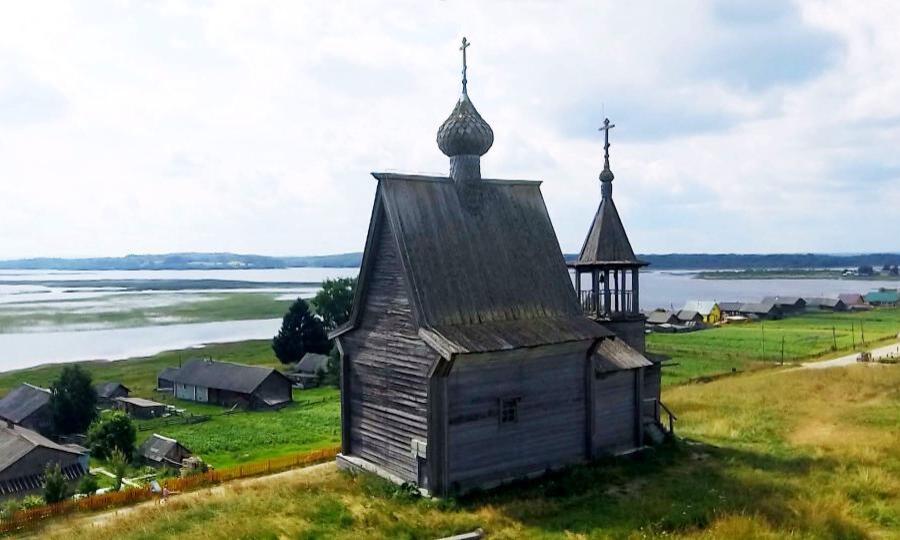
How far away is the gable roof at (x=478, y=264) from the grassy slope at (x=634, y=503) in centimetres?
384

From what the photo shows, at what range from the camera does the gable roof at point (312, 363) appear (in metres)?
64.8

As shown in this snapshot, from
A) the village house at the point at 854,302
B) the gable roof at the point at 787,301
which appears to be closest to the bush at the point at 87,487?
the gable roof at the point at 787,301

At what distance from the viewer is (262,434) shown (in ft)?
135

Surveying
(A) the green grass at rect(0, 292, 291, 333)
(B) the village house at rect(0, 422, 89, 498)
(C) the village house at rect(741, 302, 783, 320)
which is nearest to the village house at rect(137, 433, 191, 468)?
(B) the village house at rect(0, 422, 89, 498)

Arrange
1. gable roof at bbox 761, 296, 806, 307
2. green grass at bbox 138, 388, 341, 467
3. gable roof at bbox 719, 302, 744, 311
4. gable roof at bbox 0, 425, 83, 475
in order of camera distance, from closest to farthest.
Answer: gable roof at bbox 0, 425, 83, 475
green grass at bbox 138, 388, 341, 467
gable roof at bbox 719, 302, 744, 311
gable roof at bbox 761, 296, 806, 307

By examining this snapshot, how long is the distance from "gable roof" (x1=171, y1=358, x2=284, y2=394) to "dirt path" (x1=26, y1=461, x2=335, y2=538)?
1344 inches

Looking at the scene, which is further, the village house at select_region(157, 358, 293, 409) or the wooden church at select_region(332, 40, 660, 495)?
the village house at select_region(157, 358, 293, 409)

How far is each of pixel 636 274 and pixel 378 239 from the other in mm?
9545

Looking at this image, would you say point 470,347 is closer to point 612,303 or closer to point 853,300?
point 612,303

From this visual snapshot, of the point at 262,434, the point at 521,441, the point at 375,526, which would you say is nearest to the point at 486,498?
the point at 521,441

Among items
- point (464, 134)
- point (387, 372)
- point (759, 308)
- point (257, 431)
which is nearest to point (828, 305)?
point (759, 308)

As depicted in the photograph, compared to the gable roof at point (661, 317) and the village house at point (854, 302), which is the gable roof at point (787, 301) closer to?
the village house at point (854, 302)

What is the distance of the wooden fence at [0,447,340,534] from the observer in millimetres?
17172

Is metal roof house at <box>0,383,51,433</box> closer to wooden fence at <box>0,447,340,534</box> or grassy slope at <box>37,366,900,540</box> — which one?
wooden fence at <box>0,447,340,534</box>
